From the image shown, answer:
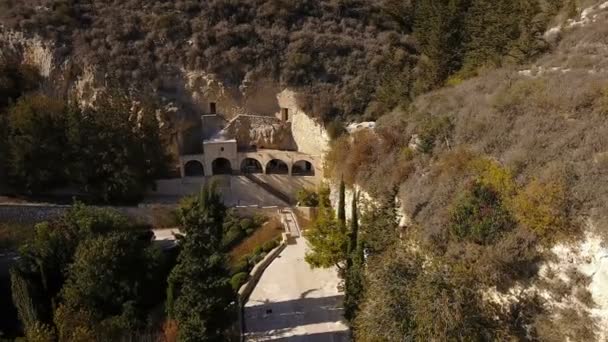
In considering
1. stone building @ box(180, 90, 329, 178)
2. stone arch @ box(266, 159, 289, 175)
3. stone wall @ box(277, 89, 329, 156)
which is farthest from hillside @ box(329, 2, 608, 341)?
stone arch @ box(266, 159, 289, 175)

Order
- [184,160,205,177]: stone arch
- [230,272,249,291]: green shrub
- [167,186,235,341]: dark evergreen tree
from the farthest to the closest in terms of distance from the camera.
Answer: [184,160,205,177]: stone arch → [230,272,249,291]: green shrub → [167,186,235,341]: dark evergreen tree

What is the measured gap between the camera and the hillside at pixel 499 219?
39.3ft

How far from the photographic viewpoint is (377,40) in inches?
1425

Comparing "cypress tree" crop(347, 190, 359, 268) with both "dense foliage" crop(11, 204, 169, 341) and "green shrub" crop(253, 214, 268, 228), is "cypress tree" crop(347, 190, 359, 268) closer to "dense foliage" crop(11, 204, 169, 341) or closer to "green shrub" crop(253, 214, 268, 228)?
"dense foliage" crop(11, 204, 169, 341)

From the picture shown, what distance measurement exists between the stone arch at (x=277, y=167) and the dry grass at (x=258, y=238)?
545cm

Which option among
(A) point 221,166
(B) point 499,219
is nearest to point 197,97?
(A) point 221,166

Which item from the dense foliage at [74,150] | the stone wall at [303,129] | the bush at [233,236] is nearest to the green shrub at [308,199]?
the stone wall at [303,129]

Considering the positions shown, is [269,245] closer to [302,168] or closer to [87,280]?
[87,280]

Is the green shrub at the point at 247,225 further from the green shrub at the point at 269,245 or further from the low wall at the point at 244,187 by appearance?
the low wall at the point at 244,187

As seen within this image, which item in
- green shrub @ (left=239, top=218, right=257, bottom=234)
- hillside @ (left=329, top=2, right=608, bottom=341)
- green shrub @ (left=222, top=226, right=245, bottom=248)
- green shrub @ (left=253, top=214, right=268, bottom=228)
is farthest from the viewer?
green shrub @ (left=253, top=214, right=268, bottom=228)

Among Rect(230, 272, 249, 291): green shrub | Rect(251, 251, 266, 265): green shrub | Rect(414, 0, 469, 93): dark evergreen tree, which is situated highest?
Rect(414, 0, 469, 93): dark evergreen tree

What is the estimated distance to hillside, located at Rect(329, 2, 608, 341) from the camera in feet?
39.3

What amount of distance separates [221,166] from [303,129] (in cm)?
620

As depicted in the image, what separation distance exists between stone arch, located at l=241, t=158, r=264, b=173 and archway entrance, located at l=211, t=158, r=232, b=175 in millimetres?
938
